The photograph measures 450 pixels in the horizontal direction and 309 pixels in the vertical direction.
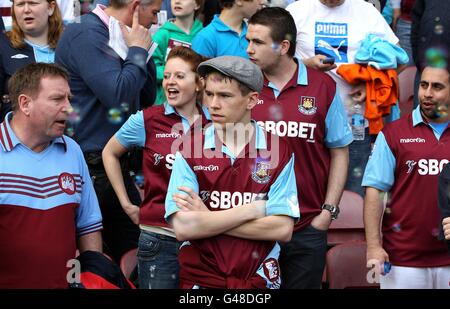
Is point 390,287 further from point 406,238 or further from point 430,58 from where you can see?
point 430,58

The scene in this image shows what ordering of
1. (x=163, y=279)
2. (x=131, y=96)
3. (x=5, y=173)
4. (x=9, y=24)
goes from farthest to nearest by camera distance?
(x=9, y=24) < (x=131, y=96) < (x=163, y=279) < (x=5, y=173)

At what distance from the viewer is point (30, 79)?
5.53 meters

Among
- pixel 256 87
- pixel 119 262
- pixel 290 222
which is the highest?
pixel 256 87

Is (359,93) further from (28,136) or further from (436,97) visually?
(28,136)

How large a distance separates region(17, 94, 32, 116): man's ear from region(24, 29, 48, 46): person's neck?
6.81 ft

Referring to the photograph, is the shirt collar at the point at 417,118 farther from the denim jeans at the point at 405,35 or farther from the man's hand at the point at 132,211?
the denim jeans at the point at 405,35

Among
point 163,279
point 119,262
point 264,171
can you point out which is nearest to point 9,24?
point 119,262

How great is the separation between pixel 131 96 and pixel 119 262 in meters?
1.12

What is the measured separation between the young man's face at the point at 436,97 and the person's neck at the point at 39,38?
275 centimetres

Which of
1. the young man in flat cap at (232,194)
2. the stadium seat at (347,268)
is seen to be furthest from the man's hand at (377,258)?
the young man in flat cap at (232,194)

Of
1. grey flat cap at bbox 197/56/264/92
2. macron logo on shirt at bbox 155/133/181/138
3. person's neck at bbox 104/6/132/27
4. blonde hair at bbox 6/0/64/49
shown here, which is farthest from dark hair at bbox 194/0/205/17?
grey flat cap at bbox 197/56/264/92

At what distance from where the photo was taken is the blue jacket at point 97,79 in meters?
6.64

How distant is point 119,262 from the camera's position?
22.7 ft

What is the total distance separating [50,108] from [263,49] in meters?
1.70
